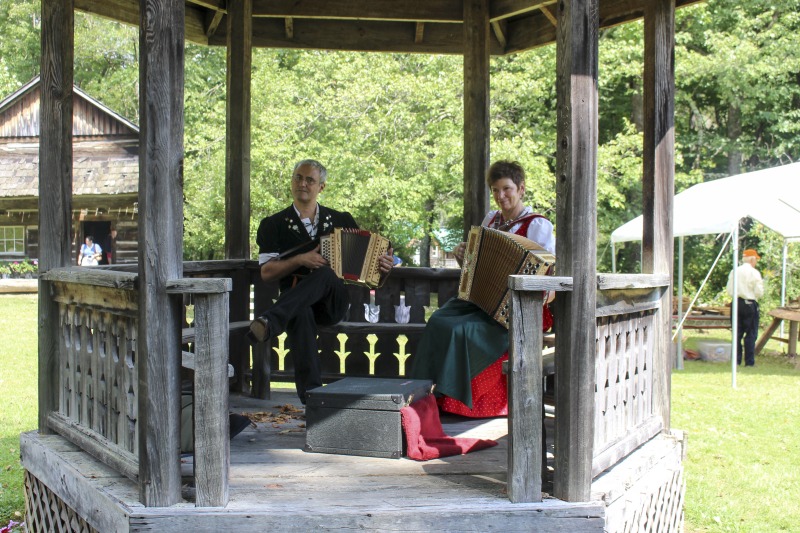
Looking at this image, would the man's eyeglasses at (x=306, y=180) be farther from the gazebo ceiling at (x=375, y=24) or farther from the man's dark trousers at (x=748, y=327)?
the man's dark trousers at (x=748, y=327)

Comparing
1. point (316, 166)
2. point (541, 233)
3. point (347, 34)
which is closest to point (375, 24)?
point (347, 34)

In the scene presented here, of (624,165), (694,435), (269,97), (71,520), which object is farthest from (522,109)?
(71,520)

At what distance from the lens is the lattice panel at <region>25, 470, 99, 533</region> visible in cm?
443

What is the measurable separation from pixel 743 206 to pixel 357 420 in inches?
413

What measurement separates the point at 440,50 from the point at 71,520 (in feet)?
16.8

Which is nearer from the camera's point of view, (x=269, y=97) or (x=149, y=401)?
(x=149, y=401)

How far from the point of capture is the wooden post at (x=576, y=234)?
12.6ft

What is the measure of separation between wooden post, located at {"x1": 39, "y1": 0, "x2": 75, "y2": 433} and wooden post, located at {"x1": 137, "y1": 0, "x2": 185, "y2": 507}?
1566 mm

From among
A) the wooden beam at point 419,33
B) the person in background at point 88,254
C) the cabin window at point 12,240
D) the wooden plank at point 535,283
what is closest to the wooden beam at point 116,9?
the wooden beam at point 419,33

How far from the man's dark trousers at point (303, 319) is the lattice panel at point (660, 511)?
2261 mm

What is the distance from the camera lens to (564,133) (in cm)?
390

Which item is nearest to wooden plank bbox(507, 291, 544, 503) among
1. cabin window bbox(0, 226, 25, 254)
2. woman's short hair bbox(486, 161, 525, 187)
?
woman's short hair bbox(486, 161, 525, 187)

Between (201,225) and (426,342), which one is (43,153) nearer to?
(426,342)

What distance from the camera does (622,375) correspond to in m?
4.71
